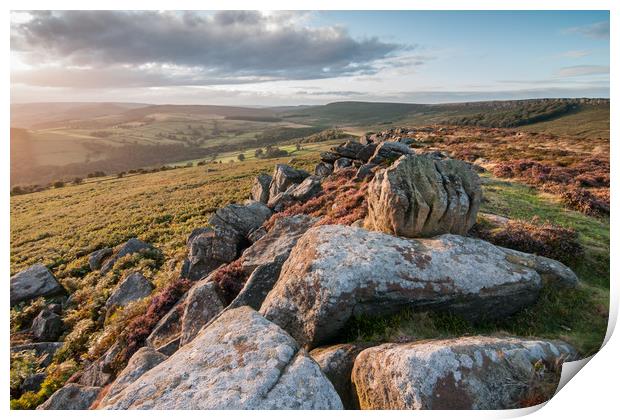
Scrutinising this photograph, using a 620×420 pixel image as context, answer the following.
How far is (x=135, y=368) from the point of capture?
845cm

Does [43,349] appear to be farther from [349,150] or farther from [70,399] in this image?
[349,150]

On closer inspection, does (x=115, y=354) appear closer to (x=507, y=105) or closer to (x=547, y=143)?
(x=547, y=143)

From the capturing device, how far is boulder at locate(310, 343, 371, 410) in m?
6.70

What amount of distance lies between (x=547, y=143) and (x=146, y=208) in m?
51.4

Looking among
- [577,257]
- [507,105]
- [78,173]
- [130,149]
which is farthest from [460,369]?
[507,105]

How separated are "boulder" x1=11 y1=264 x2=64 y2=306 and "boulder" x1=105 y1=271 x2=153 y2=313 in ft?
14.5

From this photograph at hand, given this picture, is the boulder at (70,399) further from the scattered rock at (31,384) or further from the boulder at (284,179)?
the boulder at (284,179)

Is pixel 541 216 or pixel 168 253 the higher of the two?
pixel 541 216

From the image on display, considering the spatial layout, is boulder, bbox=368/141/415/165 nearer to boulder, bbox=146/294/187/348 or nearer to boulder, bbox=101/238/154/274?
boulder, bbox=146/294/187/348

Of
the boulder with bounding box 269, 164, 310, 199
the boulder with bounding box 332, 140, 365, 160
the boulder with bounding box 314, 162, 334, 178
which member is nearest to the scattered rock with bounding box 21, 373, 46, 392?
the boulder with bounding box 269, 164, 310, 199

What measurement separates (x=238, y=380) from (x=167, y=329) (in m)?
6.83
